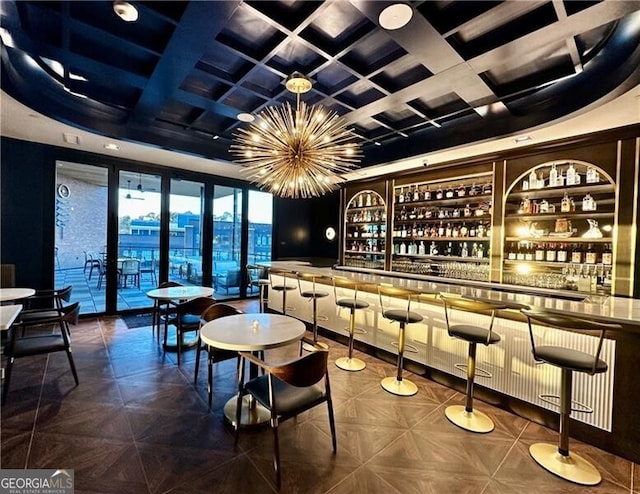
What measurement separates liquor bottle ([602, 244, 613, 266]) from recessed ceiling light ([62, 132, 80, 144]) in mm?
7133

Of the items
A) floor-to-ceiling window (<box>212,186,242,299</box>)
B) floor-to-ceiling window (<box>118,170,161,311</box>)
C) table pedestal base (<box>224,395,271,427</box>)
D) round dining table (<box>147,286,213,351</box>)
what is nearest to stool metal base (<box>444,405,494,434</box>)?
table pedestal base (<box>224,395,271,427</box>)

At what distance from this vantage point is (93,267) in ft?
18.3

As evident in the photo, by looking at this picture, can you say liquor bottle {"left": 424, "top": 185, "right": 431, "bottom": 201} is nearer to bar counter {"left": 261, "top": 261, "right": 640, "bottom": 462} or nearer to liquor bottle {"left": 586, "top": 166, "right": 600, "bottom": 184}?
bar counter {"left": 261, "top": 261, "right": 640, "bottom": 462}

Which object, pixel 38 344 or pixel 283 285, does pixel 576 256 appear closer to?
pixel 283 285

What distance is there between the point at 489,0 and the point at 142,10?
2503mm

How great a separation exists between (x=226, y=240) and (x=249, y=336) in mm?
5183

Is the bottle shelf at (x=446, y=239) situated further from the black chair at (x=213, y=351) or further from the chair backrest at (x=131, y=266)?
the chair backrest at (x=131, y=266)

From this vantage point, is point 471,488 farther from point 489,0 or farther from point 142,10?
point 142,10

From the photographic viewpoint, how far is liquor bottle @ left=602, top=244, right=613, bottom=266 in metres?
3.55

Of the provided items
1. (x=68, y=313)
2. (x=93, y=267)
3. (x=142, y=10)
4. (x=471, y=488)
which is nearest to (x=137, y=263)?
(x=93, y=267)

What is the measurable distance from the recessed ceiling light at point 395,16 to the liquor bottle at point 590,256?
360 cm

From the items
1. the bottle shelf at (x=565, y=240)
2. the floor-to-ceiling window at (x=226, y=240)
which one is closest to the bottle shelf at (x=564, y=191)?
the bottle shelf at (x=565, y=240)

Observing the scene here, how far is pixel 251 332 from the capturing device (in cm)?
237

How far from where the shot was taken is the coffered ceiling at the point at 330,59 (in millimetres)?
2215
